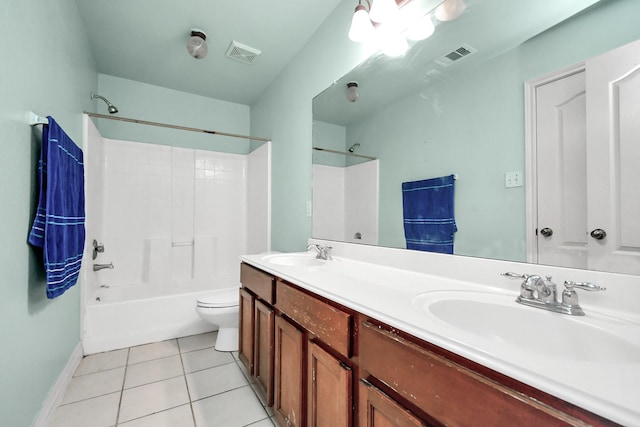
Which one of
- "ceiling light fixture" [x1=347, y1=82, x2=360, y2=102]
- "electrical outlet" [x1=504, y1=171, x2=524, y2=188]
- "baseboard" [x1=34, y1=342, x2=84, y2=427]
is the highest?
"ceiling light fixture" [x1=347, y1=82, x2=360, y2=102]

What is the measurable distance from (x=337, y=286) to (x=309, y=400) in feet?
1.48

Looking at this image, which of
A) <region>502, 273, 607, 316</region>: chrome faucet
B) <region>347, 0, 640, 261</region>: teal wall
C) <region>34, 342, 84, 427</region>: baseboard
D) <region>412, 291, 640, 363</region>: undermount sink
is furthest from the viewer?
<region>34, 342, 84, 427</region>: baseboard

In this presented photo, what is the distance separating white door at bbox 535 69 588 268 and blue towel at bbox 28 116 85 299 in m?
1.94

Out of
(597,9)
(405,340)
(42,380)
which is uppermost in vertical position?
(597,9)

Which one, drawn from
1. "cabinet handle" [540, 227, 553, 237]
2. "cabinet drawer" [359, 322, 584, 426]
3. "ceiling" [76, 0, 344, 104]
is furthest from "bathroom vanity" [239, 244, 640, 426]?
"ceiling" [76, 0, 344, 104]

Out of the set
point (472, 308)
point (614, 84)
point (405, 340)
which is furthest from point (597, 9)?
point (405, 340)

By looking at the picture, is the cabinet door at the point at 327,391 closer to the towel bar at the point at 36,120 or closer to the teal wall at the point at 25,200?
the teal wall at the point at 25,200

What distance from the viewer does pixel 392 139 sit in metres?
1.44

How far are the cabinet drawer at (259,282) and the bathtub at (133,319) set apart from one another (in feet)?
3.36

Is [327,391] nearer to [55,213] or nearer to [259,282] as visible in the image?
[259,282]

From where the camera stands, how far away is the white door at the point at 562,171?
0.80m

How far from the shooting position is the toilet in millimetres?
2006

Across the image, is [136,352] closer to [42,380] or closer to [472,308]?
[42,380]

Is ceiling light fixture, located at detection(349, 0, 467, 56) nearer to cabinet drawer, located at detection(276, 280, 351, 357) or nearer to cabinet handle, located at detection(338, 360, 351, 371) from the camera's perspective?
cabinet drawer, located at detection(276, 280, 351, 357)
